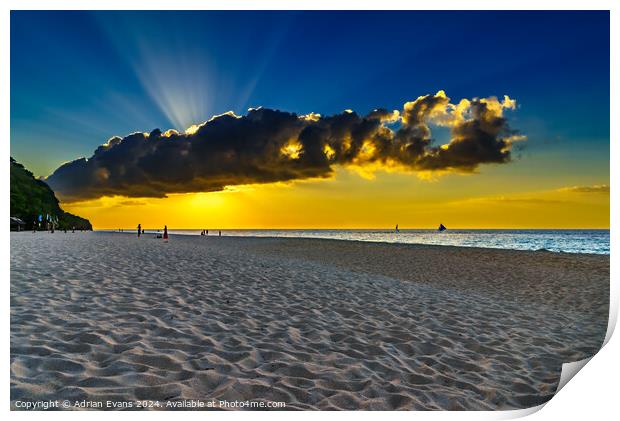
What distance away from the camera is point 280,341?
642 cm

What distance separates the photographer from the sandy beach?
465 cm

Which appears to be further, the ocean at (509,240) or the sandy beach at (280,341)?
the ocean at (509,240)

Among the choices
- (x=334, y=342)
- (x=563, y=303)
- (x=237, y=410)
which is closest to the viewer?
(x=237, y=410)

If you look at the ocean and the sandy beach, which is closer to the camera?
the sandy beach

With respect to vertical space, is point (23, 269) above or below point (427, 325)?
above

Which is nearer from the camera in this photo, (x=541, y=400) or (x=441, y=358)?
(x=541, y=400)

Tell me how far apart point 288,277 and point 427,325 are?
6.77 m

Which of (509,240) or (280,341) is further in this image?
(509,240)

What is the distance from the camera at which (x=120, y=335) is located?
6.08 metres

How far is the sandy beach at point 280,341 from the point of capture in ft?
15.3
